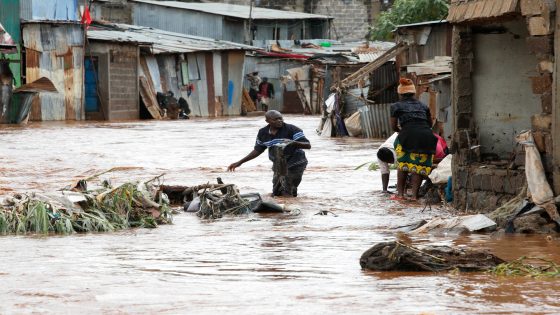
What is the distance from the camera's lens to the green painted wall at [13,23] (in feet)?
102

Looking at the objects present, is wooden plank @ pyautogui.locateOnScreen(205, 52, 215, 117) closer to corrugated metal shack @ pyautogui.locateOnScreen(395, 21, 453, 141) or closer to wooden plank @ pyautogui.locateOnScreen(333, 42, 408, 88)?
wooden plank @ pyautogui.locateOnScreen(333, 42, 408, 88)

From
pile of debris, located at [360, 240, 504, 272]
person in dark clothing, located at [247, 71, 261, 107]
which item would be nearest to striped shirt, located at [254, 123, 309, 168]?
pile of debris, located at [360, 240, 504, 272]

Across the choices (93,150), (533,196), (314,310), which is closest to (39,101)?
(93,150)

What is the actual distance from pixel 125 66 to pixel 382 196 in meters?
22.8

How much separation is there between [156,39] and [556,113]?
30268mm

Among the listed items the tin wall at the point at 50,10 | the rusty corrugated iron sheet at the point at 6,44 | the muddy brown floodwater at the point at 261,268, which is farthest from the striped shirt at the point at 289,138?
the tin wall at the point at 50,10

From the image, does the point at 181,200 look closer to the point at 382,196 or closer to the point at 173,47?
the point at 382,196

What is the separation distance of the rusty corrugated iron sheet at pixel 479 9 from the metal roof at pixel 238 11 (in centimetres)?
3601

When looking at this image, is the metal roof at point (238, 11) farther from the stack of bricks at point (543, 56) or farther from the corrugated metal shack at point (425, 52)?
the stack of bricks at point (543, 56)

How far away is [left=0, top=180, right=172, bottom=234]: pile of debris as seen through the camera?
10156mm

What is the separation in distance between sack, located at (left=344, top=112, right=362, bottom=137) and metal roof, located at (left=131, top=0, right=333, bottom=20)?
2201 centimetres

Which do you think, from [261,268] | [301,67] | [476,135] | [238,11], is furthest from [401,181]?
[238,11]

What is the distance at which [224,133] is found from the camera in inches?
1074

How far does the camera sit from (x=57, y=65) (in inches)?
1278
